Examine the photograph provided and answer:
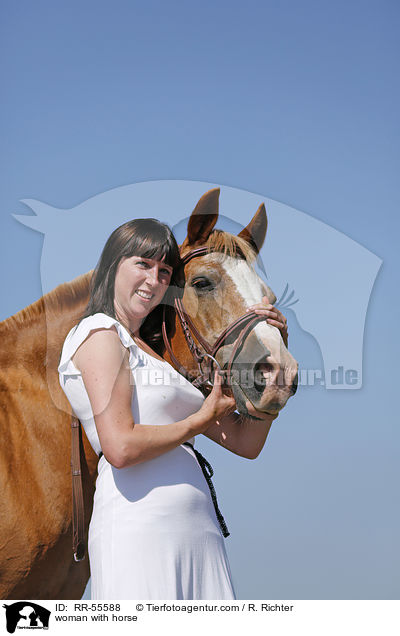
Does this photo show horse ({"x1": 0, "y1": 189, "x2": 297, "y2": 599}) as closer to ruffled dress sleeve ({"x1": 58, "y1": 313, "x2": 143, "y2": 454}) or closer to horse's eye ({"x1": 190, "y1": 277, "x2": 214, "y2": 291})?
horse's eye ({"x1": 190, "y1": 277, "x2": 214, "y2": 291})

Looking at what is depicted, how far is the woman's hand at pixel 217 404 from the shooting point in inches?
67.5

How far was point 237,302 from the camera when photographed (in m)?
2.05

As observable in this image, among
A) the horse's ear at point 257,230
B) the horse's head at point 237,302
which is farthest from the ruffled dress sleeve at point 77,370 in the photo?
the horse's ear at point 257,230

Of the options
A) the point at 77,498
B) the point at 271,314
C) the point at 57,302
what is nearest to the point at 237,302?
the point at 271,314

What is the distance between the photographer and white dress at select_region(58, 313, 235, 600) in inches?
62.2

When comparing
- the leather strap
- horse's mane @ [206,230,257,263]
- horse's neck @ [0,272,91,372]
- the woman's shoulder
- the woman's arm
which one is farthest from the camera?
horse's neck @ [0,272,91,372]

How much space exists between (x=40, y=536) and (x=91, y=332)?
3.71 ft

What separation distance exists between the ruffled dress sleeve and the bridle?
413 millimetres

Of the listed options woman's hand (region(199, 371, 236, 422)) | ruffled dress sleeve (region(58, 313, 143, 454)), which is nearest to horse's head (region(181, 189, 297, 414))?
woman's hand (region(199, 371, 236, 422))

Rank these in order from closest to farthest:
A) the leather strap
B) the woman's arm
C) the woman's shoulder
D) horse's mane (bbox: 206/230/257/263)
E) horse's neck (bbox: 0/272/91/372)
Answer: the woman's arm
the woman's shoulder
the leather strap
horse's mane (bbox: 206/230/257/263)
horse's neck (bbox: 0/272/91/372)
